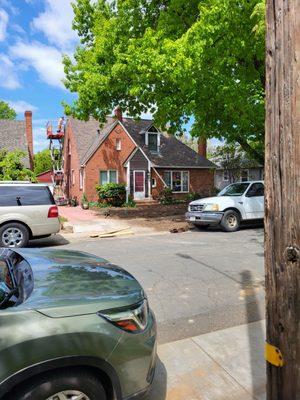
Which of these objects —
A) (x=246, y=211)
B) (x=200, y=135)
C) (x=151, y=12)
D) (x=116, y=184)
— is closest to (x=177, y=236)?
(x=246, y=211)

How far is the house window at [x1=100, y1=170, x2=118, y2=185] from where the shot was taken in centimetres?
2772

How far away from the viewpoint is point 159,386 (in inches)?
141

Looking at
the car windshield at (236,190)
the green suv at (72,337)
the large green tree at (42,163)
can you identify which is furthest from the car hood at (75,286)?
the large green tree at (42,163)

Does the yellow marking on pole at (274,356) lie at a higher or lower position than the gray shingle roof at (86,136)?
lower

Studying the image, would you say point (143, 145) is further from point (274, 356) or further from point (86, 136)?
point (274, 356)

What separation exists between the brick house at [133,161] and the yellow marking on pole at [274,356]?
A: 24771 millimetres

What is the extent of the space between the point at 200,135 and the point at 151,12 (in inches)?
250

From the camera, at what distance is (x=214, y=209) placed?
1323 cm

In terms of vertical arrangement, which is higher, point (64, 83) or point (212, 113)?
point (64, 83)

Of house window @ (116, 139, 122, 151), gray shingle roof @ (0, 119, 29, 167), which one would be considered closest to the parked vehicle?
house window @ (116, 139, 122, 151)

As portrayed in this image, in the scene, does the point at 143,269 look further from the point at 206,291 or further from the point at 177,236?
the point at 177,236

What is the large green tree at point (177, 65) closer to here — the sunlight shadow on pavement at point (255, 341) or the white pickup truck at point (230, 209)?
the white pickup truck at point (230, 209)

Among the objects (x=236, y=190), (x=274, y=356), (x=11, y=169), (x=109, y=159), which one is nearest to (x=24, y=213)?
(x=236, y=190)

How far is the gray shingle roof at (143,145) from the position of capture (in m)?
28.8
